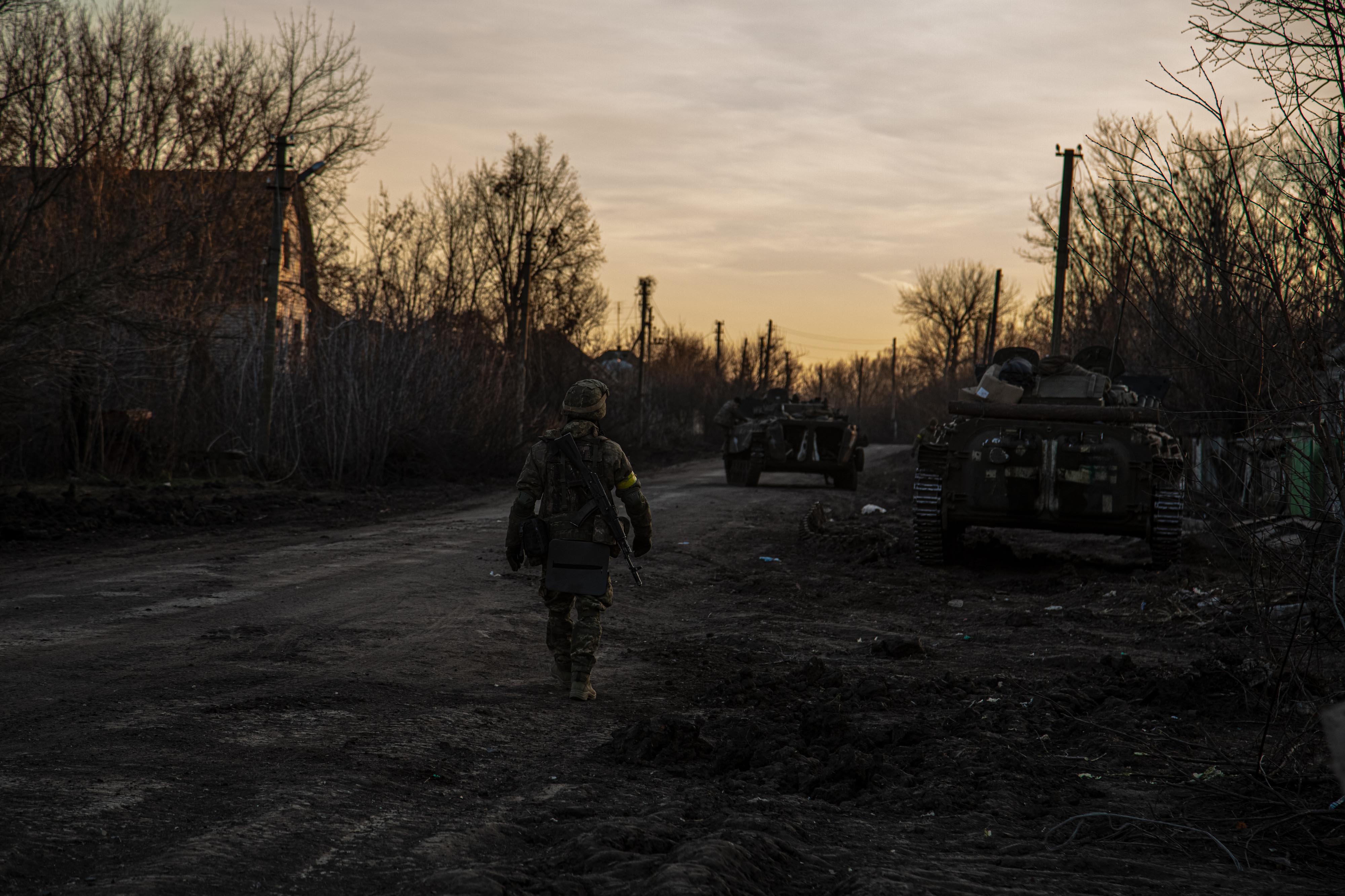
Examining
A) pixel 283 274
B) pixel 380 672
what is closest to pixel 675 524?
pixel 380 672

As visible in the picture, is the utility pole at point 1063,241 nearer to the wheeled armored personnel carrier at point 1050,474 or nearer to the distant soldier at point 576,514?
the wheeled armored personnel carrier at point 1050,474

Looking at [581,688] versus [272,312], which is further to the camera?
[272,312]

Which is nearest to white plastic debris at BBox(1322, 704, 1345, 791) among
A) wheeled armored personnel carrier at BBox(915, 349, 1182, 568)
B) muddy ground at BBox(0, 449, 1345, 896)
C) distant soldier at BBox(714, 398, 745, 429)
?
muddy ground at BBox(0, 449, 1345, 896)

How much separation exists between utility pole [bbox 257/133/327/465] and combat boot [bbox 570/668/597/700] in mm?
14225

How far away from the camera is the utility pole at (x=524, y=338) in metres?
24.3

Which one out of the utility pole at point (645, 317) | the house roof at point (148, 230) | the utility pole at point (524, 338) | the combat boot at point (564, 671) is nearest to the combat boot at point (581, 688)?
the combat boot at point (564, 671)

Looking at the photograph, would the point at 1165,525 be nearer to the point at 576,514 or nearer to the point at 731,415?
the point at 576,514

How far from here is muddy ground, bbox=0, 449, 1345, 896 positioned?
3.61 metres

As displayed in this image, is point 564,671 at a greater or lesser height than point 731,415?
lesser

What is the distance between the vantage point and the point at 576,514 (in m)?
6.09

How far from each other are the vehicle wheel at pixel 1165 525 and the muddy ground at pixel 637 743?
1257mm

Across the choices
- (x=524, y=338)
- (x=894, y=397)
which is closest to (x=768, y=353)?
(x=894, y=397)

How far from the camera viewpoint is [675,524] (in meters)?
14.6

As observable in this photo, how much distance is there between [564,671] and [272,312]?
47.6 feet
